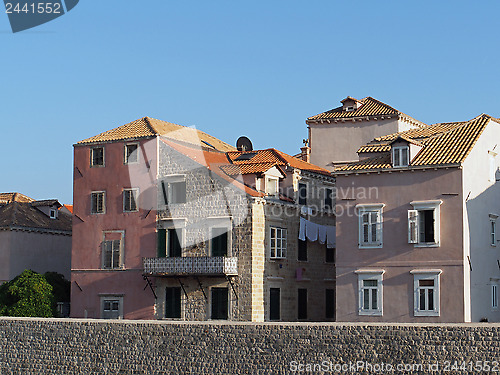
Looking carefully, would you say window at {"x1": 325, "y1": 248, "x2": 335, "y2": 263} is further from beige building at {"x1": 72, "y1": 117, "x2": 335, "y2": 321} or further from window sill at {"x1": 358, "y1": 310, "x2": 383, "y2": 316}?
window sill at {"x1": 358, "y1": 310, "x2": 383, "y2": 316}

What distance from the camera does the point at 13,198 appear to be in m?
57.8

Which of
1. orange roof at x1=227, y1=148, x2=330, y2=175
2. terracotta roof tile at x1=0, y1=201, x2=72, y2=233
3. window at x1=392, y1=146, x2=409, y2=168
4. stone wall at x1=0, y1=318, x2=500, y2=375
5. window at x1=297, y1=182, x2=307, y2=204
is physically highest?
orange roof at x1=227, y1=148, x2=330, y2=175

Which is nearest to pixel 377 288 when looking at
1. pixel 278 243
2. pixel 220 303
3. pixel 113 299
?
pixel 278 243

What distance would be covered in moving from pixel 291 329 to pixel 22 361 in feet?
45.4

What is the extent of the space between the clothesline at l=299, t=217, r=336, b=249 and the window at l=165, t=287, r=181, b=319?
7182 mm

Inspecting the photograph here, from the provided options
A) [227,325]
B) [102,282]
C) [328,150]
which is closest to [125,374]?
[227,325]

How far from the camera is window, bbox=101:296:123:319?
47094 mm

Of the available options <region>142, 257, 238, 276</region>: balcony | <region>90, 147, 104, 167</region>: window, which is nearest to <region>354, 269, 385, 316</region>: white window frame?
<region>142, 257, 238, 276</region>: balcony

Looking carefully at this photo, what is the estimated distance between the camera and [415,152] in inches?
1591

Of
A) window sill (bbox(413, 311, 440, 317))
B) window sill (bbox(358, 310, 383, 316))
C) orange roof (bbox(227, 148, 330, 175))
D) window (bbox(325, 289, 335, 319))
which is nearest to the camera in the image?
window sill (bbox(413, 311, 440, 317))

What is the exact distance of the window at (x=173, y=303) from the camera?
150 ft

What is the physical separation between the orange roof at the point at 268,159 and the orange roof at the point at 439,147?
19.3 feet

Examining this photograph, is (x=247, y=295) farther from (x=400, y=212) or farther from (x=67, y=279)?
(x=67, y=279)

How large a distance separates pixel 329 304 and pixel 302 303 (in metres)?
2.48
